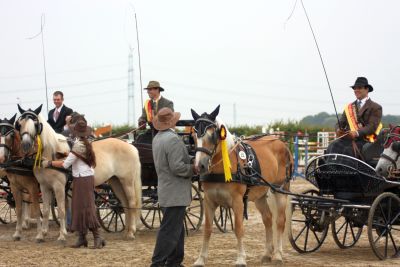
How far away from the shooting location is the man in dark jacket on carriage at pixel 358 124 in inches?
369

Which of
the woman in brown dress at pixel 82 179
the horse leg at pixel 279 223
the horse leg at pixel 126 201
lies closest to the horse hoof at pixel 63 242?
the woman in brown dress at pixel 82 179

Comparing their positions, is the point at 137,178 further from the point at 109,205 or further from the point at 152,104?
the point at 152,104

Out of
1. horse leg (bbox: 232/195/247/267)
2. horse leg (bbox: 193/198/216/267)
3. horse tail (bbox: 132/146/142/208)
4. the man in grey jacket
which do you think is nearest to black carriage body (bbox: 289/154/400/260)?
horse leg (bbox: 232/195/247/267)

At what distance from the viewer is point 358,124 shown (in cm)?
969

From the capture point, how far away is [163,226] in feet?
25.2

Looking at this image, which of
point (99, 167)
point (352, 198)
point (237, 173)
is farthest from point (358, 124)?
point (99, 167)

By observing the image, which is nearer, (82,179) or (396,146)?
(396,146)

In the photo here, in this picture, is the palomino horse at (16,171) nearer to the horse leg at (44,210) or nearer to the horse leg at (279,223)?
the horse leg at (44,210)

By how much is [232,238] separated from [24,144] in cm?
363

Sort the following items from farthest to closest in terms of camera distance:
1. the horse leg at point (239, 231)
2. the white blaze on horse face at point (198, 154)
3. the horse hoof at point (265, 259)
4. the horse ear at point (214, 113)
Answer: the horse hoof at point (265, 259), the horse leg at point (239, 231), the horse ear at point (214, 113), the white blaze on horse face at point (198, 154)

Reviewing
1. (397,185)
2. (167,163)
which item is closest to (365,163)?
(397,185)

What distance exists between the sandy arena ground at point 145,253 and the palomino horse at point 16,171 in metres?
0.49

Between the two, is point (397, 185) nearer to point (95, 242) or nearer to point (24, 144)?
point (95, 242)

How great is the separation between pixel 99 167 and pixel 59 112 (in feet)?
6.39
